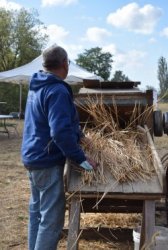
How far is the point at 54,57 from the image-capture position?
3422 millimetres

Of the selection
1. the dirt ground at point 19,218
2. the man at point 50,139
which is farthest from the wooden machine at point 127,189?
the dirt ground at point 19,218

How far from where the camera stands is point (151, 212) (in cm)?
357

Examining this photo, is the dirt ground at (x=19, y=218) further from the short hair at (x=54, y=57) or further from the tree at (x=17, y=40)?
the tree at (x=17, y=40)

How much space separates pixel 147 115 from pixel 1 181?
4.12 meters

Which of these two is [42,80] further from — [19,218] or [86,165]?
[19,218]

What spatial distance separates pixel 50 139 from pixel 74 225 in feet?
2.38

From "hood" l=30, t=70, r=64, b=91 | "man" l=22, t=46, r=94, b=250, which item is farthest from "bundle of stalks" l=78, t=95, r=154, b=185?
"hood" l=30, t=70, r=64, b=91

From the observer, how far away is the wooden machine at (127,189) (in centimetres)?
357

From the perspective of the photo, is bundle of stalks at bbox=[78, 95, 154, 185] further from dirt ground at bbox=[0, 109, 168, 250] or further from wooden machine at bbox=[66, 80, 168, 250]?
dirt ground at bbox=[0, 109, 168, 250]

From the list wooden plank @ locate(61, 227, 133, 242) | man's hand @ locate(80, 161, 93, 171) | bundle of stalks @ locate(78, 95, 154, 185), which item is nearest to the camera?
man's hand @ locate(80, 161, 93, 171)

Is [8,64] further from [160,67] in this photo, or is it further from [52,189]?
[160,67]

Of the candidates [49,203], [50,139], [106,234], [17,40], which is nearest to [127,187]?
[49,203]

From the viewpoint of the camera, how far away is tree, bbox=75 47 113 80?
7081 cm

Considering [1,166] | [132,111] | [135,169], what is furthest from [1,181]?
[135,169]
